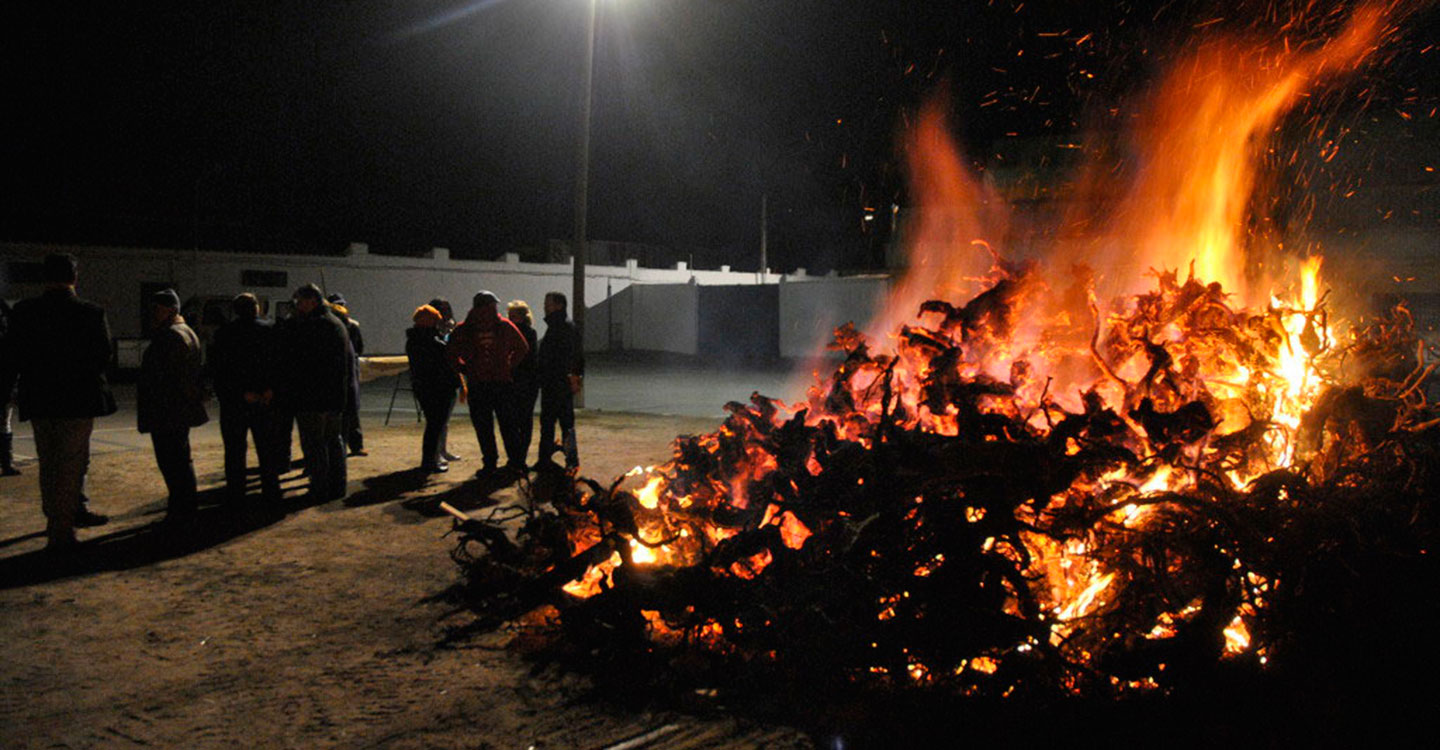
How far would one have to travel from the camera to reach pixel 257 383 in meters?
7.54

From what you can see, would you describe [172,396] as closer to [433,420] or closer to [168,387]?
[168,387]

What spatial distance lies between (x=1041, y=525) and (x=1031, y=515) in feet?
0.42

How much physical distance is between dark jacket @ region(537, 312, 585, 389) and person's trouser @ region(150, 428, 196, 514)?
3215mm

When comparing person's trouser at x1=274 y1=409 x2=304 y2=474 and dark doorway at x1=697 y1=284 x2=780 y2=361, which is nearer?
person's trouser at x1=274 y1=409 x2=304 y2=474

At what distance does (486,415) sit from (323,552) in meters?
2.80

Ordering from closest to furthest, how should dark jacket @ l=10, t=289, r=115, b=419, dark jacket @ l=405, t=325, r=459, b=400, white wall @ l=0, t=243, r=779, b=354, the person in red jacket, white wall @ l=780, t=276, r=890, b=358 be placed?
dark jacket @ l=10, t=289, r=115, b=419 → the person in red jacket → dark jacket @ l=405, t=325, r=459, b=400 → white wall @ l=0, t=243, r=779, b=354 → white wall @ l=780, t=276, r=890, b=358

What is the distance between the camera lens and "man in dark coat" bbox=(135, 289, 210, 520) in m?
6.68

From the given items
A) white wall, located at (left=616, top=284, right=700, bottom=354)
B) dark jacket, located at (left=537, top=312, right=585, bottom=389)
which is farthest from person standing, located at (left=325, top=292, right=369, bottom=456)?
white wall, located at (left=616, top=284, right=700, bottom=354)

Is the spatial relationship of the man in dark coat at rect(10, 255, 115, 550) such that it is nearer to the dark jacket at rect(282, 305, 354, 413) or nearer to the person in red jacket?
the dark jacket at rect(282, 305, 354, 413)

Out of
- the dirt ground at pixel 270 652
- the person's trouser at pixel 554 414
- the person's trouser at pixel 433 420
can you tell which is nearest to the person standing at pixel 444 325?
the person's trouser at pixel 433 420

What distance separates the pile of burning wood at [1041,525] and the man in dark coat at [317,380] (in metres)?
3.21

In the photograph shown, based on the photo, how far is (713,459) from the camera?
214 inches

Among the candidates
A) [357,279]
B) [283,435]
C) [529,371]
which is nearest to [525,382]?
[529,371]

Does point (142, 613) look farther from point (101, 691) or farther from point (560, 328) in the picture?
point (560, 328)
